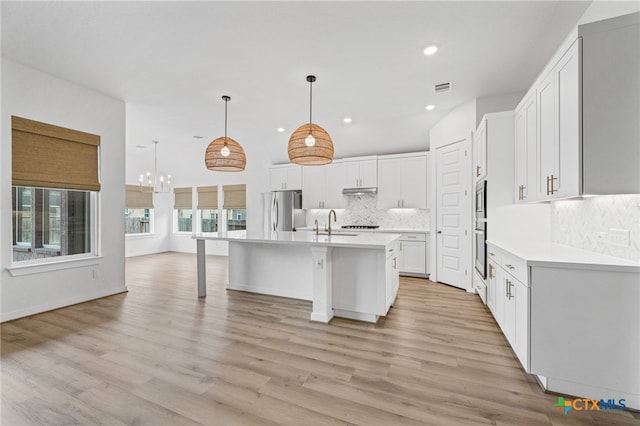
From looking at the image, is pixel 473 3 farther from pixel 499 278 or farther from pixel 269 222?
pixel 269 222

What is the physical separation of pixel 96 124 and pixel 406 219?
18.8 feet

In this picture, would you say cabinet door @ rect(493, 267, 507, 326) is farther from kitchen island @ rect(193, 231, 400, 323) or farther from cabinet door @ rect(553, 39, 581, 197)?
kitchen island @ rect(193, 231, 400, 323)

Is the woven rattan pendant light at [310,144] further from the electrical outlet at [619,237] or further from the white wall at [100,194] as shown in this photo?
the white wall at [100,194]

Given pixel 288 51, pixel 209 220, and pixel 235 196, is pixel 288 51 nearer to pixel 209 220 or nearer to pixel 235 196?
pixel 235 196

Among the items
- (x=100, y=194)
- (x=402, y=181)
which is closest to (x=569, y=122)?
(x=402, y=181)

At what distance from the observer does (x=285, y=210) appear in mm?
6824

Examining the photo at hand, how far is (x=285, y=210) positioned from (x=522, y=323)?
5.44 metres

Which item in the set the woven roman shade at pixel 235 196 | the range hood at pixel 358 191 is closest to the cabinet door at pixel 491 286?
the range hood at pixel 358 191

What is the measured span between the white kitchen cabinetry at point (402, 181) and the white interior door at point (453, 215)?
0.55 metres

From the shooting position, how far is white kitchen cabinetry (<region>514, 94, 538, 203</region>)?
254cm

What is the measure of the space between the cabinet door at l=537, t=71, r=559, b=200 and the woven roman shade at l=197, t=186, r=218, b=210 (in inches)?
309

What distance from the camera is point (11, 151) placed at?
3.16 m

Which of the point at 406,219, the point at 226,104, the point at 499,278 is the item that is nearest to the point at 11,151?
the point at 226,104

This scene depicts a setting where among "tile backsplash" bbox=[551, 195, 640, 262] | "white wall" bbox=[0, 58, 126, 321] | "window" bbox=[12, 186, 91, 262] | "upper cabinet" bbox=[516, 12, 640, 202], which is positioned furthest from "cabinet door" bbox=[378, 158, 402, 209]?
"window" bbox=[12, 186, 91, 262]
